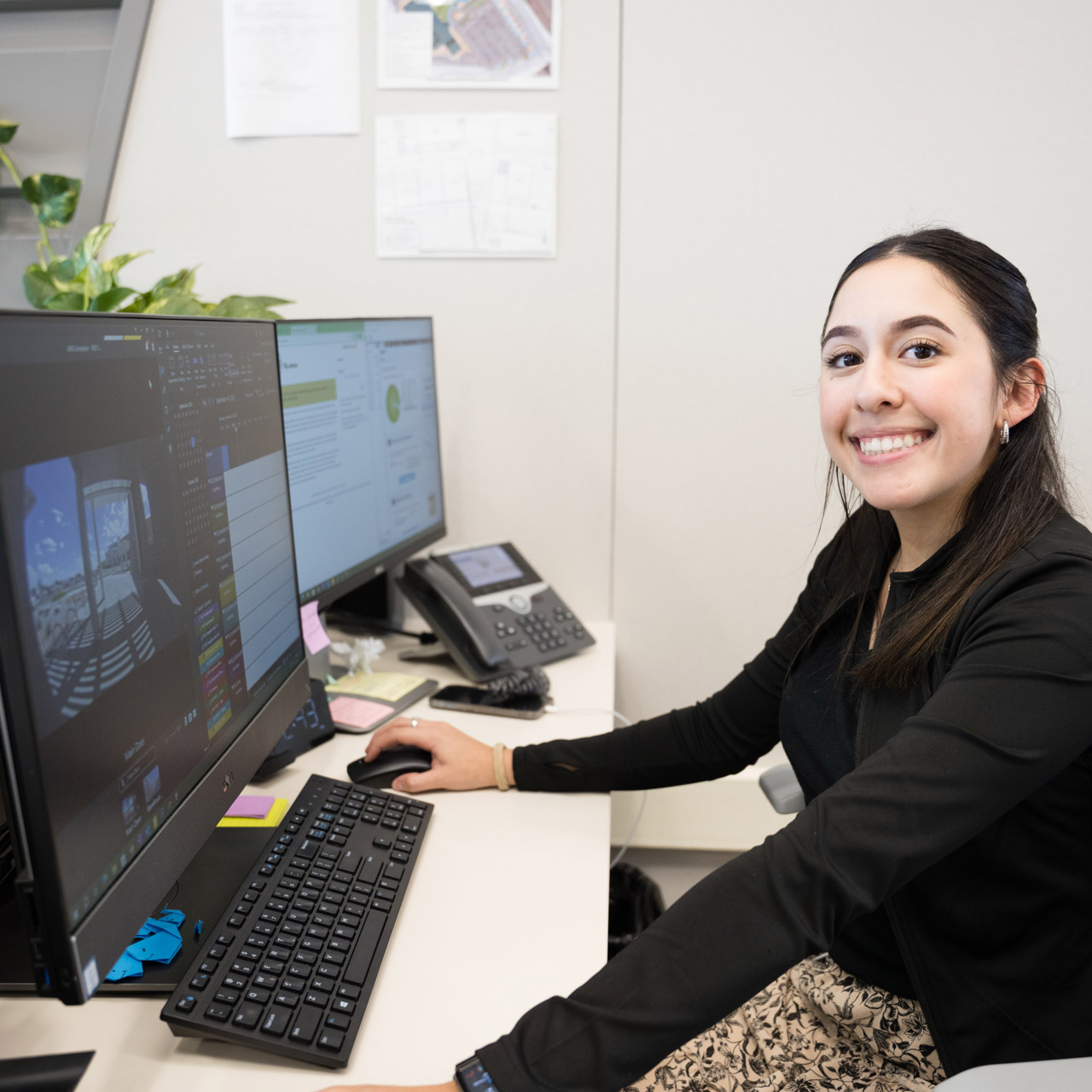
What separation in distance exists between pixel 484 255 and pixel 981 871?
1353 millimetres

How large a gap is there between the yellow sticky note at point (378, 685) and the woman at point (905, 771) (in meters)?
0.26

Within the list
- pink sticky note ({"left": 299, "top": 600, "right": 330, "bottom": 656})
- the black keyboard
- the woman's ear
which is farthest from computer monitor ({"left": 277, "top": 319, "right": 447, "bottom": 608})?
the woman's ear

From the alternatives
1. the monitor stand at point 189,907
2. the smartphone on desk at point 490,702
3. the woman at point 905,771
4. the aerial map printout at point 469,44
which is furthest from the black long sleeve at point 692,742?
the aerial map printout at point 469,44

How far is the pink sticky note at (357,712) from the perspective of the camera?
1.31m

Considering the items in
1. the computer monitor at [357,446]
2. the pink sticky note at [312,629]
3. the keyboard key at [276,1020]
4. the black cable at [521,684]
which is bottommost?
the black cable at [521,684]

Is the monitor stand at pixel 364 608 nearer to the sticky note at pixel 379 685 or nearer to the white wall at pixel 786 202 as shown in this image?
the sticky note at pixel 379 685

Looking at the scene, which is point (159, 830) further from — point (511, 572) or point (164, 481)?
point (511, 572)

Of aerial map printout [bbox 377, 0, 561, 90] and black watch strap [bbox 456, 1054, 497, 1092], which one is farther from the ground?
aerial map printout [bbox 377, 0, 561, 90]

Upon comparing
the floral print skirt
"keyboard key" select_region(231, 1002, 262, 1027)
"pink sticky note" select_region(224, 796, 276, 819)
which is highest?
"keyboard key" select_region(231, 1002, 262, 1027)

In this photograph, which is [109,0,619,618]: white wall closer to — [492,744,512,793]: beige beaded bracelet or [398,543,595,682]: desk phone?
[398,543,595,682]: desk phone

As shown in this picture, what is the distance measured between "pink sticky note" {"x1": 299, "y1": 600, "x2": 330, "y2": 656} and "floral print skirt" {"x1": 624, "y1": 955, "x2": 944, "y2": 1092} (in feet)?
2.33

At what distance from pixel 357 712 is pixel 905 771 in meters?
0.83

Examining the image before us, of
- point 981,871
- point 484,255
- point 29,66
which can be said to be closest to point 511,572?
point 484,255

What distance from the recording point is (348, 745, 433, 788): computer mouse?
1.13m
